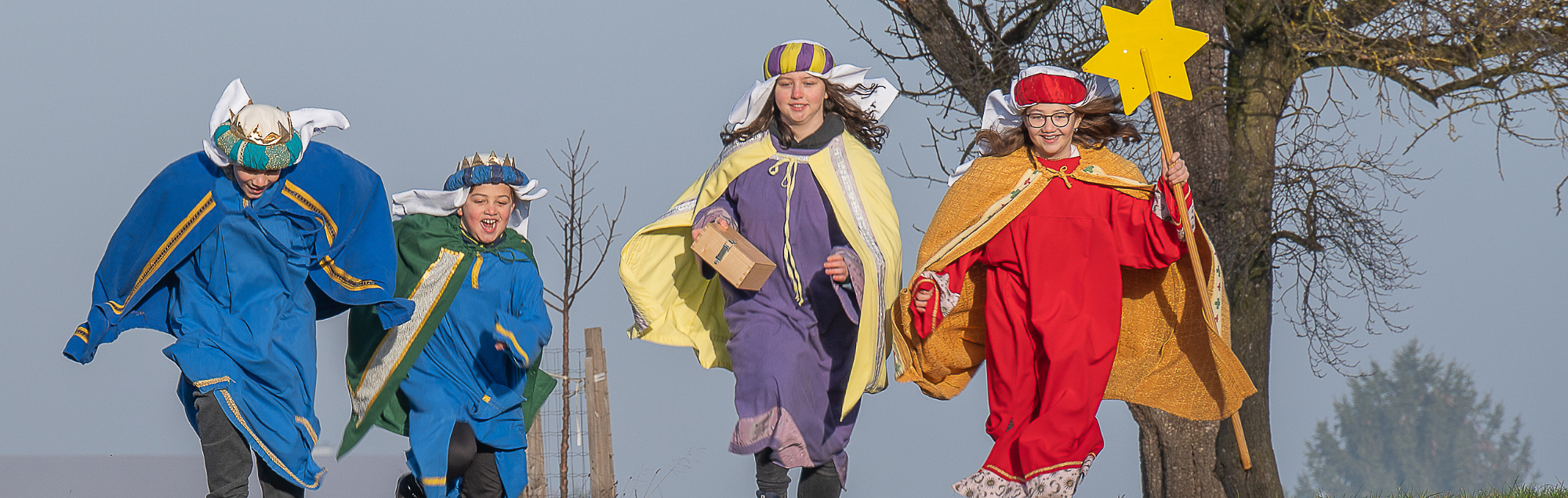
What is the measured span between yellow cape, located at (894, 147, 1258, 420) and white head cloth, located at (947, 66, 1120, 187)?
0.11 meters

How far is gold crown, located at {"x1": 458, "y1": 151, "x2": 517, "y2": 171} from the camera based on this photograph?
592 cm

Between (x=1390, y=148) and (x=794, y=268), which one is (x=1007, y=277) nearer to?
(x=794, y=268)

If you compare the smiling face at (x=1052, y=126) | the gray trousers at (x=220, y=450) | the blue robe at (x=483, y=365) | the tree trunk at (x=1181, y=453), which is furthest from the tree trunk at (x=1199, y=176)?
the gray trousers at (x=220, y=450)

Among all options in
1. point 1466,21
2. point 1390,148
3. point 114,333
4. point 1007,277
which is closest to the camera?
point 114,333

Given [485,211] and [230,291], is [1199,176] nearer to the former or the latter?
[485,211]

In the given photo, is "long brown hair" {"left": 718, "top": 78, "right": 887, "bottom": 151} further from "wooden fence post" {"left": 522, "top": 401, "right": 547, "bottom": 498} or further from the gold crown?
"wooden fence post" {"left": 522, "top": 401, "right": 547, "bottom": 498}

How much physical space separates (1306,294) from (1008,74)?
2.42 m

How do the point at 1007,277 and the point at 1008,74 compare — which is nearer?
the point at 1007,277

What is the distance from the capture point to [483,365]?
5.88 m

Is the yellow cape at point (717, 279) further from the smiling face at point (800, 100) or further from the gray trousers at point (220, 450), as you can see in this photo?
the gray trousers at point (220, 450)

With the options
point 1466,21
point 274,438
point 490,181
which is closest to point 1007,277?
point 490,181

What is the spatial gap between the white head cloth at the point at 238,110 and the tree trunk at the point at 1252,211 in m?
5.03

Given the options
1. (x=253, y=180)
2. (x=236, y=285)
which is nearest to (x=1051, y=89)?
(x=253, y=180)

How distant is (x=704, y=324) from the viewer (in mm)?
5910
